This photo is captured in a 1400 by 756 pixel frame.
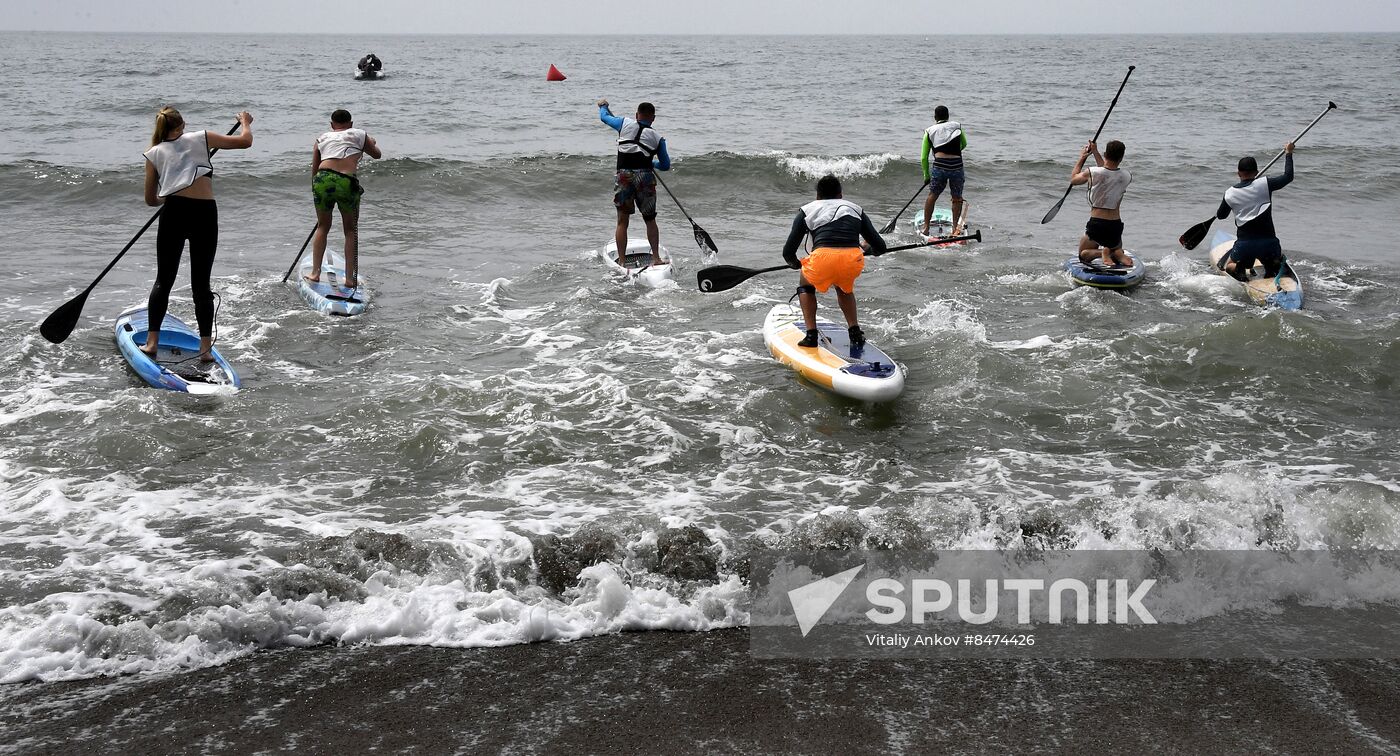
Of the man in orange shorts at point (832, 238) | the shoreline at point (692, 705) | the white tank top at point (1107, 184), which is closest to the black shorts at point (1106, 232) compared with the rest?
the white tank top at point (1107, 184)

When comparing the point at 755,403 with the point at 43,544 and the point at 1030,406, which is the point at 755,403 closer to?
the point at 1030,406

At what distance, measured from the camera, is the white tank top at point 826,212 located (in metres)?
7.61

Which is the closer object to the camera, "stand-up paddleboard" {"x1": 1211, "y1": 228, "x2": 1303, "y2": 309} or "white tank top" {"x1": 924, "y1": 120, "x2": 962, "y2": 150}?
"stand-up paddleboard" {"x1": 1211, "y1": 228, "x2": 1303, "y2": 309}

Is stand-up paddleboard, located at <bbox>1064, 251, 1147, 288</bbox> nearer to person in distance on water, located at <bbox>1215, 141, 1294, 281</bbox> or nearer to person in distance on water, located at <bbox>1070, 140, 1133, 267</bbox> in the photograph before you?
person in distance on water, located at <bbox>1070, 140, 1133, 267</bbox>

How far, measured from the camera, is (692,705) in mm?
3947

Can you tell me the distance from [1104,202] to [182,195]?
8498mm

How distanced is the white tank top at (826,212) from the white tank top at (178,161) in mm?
4262

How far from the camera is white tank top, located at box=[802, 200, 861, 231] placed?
761 cm

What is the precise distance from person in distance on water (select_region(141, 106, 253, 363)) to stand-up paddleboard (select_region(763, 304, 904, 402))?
4181 millimetres

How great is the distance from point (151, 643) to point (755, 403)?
428 centimetres

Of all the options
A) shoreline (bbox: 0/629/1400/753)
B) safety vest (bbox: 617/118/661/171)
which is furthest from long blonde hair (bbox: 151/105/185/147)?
safety vest (bbox: 617/118/661/171)
